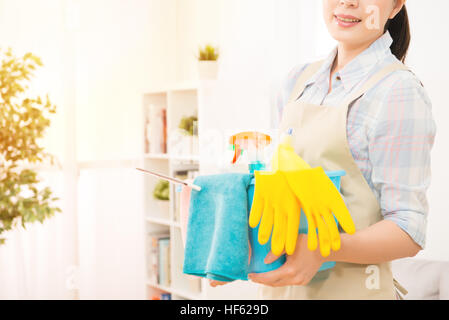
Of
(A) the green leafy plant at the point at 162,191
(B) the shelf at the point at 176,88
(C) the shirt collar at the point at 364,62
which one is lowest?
(A) the green leafy plant at the point at 162,191

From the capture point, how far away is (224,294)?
2.61 m

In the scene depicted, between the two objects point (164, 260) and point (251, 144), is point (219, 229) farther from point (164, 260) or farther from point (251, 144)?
point (164, 260)

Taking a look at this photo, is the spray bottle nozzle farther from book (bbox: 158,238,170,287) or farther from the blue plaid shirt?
book (bbox: 158,238,170,287)

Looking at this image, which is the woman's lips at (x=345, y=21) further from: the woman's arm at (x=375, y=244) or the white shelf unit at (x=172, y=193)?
the white shelf unit at (x=172, y=193)

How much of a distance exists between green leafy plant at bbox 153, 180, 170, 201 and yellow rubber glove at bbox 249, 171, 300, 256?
2.25m

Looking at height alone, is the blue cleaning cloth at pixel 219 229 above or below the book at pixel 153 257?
above

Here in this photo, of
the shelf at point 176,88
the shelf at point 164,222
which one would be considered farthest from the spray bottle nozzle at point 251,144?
the shelf at point 164,222

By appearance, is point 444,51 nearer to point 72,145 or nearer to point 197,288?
point 197,288

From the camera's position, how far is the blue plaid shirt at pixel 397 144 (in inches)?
29.2

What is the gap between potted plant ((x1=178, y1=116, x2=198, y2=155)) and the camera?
267cm

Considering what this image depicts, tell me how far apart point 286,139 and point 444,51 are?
138 centimetres

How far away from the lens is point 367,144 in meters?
0.78

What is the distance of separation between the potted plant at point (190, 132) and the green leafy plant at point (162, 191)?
12.4 inches
